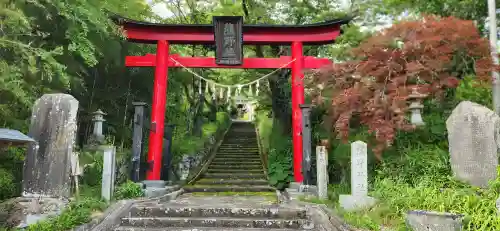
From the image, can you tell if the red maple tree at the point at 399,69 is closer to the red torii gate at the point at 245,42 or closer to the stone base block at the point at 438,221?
the red torii gate at the point at 245,42

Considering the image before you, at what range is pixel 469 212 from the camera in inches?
207

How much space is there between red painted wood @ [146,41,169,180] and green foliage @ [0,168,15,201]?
11.4 feet

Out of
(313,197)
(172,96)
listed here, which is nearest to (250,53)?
(172,96)

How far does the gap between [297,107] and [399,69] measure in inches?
135

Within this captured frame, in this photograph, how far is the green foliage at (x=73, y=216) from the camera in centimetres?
535

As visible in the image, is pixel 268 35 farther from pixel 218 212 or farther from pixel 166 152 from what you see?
pixel 218 212

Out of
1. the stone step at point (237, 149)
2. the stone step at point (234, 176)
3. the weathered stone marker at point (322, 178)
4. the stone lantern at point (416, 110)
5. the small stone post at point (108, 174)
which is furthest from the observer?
the stone step at point (237, 149)

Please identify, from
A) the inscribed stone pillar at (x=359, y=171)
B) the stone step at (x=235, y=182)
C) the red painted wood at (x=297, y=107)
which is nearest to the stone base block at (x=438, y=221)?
the inscribed stone pillar at (x=359, y=171)

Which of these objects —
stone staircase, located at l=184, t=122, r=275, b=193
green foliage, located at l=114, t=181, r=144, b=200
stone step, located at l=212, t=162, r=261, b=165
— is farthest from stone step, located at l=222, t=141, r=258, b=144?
green foliage, located at l=114, t=181, r=144, b=200

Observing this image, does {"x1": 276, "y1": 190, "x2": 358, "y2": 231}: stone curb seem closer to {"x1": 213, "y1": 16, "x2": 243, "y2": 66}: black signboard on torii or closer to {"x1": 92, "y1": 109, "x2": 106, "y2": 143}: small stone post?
{"x1": 213, "y1": 16, "x2": 243, "y2": 66}: black signboard on torii

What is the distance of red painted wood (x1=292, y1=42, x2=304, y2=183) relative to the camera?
10.8m

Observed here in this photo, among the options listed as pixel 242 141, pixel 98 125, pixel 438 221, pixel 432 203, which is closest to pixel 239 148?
pixel 242 141

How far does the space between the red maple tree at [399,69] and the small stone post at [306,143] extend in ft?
3.90

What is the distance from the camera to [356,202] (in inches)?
264
